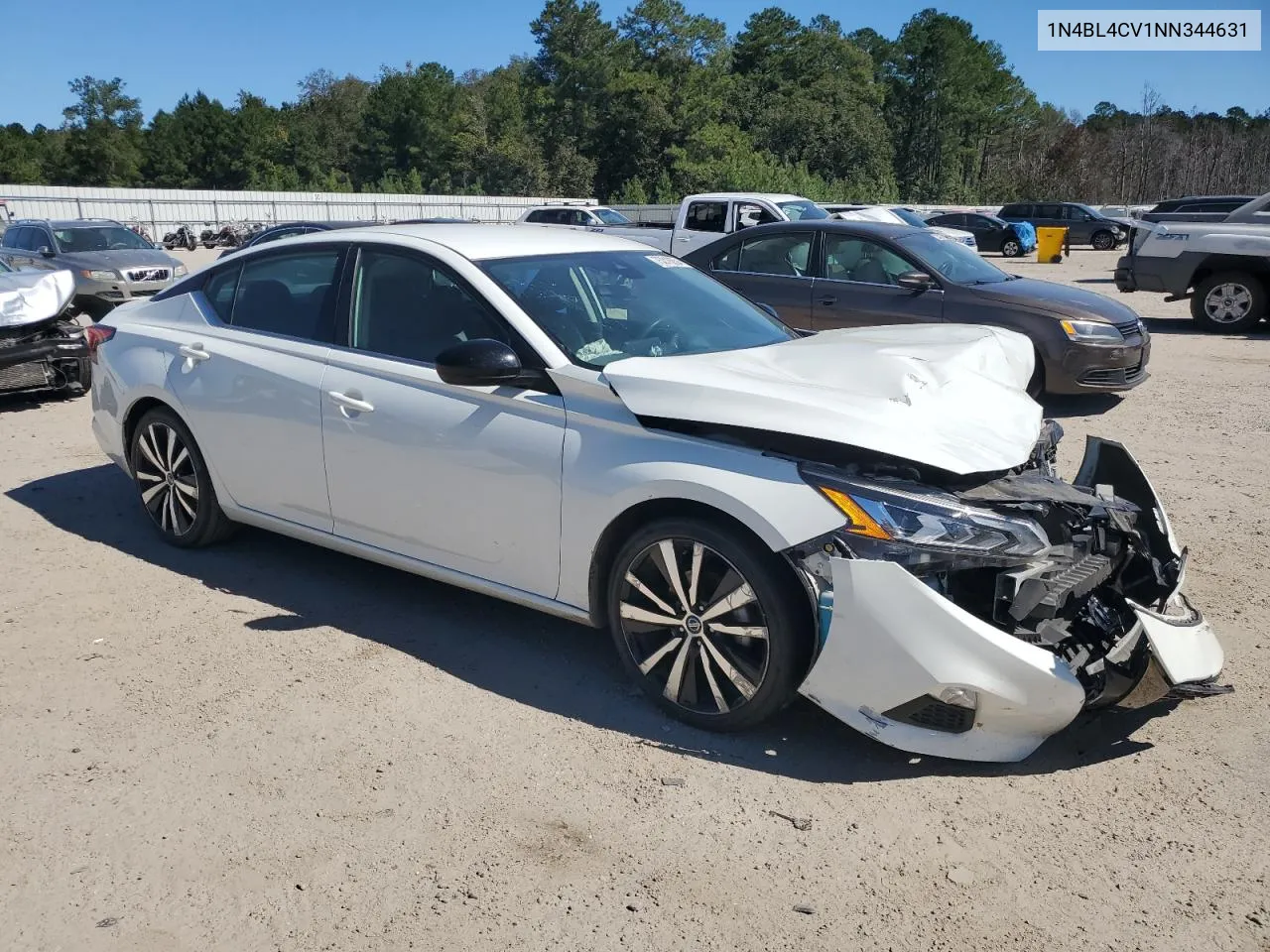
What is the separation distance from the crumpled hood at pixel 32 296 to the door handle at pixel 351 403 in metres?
5.73

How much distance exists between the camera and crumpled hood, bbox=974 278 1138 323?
28.7 ft

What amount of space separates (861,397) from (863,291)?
6.14m

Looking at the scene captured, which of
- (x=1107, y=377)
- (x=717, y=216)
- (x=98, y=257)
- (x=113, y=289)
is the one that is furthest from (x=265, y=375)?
(x=717, y=216)

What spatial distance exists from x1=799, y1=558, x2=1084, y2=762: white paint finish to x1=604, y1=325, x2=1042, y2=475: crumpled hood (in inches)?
17.2

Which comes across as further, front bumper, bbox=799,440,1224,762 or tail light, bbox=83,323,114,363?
tail light, bbox=83,323,114,363

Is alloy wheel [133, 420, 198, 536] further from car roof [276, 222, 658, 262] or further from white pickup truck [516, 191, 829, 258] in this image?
white pickup truck [516, 191, 829, 258]

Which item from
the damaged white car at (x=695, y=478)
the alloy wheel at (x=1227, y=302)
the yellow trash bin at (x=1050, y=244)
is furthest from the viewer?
the yellow trash bin at (x=1050, y=244)

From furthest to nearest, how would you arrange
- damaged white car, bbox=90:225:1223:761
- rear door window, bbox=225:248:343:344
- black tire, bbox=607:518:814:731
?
rear door window, bbox=225:248:343:344
black tire, bbox=607:518:814:731
damaged white car, bbox=90:225:1223:761

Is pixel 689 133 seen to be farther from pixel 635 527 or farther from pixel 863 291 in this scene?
pixel 635 527

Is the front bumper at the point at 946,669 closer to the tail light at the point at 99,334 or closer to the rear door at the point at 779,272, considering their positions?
the tail light at the point at 99,334

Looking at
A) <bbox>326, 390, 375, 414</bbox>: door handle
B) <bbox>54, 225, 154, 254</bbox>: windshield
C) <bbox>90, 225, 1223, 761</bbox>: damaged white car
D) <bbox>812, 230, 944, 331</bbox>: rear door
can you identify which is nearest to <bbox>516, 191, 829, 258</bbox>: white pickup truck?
<bbox>54, 225, 154, 254</bbox>: windshield

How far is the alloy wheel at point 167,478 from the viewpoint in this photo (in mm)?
5223

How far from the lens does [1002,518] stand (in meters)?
3.22

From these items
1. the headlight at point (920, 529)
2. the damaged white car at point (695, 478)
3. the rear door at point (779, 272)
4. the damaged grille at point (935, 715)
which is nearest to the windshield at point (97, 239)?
the rear door at point (779, 272)
